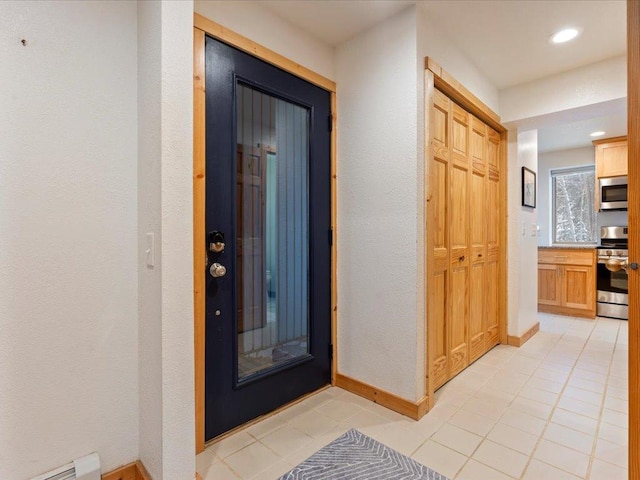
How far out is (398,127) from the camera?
2.09 m

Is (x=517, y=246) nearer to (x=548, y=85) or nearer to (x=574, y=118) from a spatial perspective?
(x=574, y=118)

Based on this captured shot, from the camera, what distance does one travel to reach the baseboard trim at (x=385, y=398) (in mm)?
2029

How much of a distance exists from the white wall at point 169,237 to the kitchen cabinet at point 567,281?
16.7 feet

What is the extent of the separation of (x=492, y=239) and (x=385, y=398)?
1999 mm

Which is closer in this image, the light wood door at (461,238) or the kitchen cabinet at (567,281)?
the light wood door at (461,238)

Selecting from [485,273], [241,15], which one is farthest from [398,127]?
[485,273]

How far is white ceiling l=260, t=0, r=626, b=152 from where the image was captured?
79.0 inches

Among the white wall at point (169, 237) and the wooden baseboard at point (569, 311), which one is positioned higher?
the white wall at point (169, 237)

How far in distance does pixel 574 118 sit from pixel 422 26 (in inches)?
75.7

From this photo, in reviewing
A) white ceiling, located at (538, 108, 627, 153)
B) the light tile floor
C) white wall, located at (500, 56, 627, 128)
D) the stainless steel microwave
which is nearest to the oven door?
the stainless steel microwave

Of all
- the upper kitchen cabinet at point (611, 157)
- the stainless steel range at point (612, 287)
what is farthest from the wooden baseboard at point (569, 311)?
the upper kitchen cabinet at point (611, 157)

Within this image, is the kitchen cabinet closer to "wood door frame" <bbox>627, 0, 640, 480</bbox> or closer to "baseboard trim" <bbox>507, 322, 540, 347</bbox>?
"baseboard trim" <bbox>507, 322, 540, 347</bbox>

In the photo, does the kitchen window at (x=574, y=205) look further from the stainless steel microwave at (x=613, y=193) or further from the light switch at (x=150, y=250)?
the light switch at (x=150, y=250)

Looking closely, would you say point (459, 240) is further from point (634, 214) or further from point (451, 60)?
point (634, 214)
